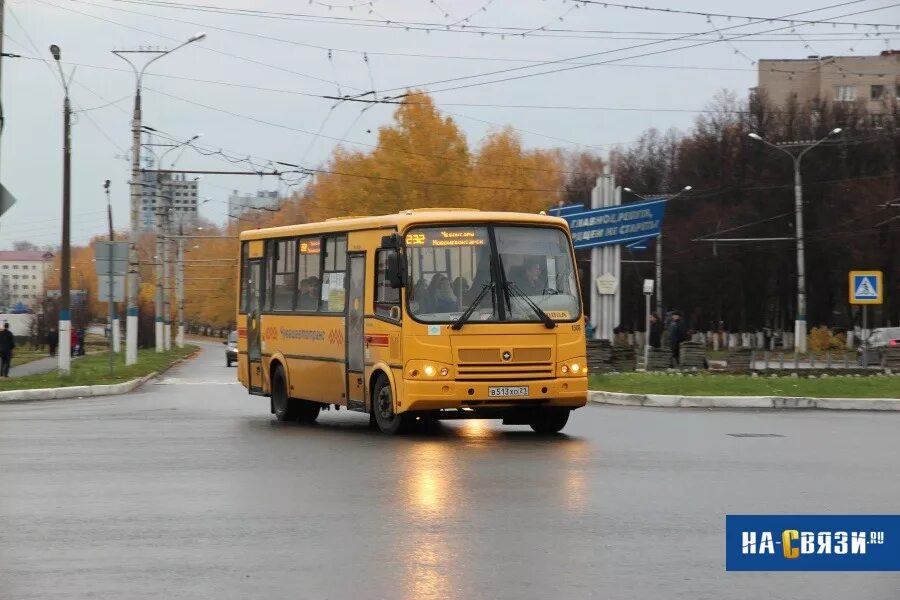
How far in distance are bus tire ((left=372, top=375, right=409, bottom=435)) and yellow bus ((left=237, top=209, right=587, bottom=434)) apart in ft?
0.06

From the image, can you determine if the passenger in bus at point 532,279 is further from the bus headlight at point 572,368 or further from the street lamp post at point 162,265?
the street lamp post at point 162,265

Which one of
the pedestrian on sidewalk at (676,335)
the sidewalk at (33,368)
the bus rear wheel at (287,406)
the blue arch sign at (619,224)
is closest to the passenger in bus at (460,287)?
the bus rear wheel at (287,406)

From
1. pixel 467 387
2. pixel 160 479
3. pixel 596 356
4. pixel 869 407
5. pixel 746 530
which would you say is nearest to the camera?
pixel 746 530

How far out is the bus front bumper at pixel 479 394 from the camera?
60.4ft

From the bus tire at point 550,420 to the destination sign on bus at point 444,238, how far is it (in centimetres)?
239

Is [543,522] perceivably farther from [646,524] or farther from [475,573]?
[475,573]

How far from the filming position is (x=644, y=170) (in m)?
94.4

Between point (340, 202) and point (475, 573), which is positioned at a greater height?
point (340, 202)

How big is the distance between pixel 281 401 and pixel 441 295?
→ 16.4 feet

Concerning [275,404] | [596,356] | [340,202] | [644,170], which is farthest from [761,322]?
[275,404]

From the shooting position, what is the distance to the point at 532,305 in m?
18.9

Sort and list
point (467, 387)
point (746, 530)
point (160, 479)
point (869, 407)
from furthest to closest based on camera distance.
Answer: point (869, 407) → point (467, 387) → point (160, 479) → point (746, 530)

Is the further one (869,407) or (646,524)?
(869,407)

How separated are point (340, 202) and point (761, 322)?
81.6 ft
